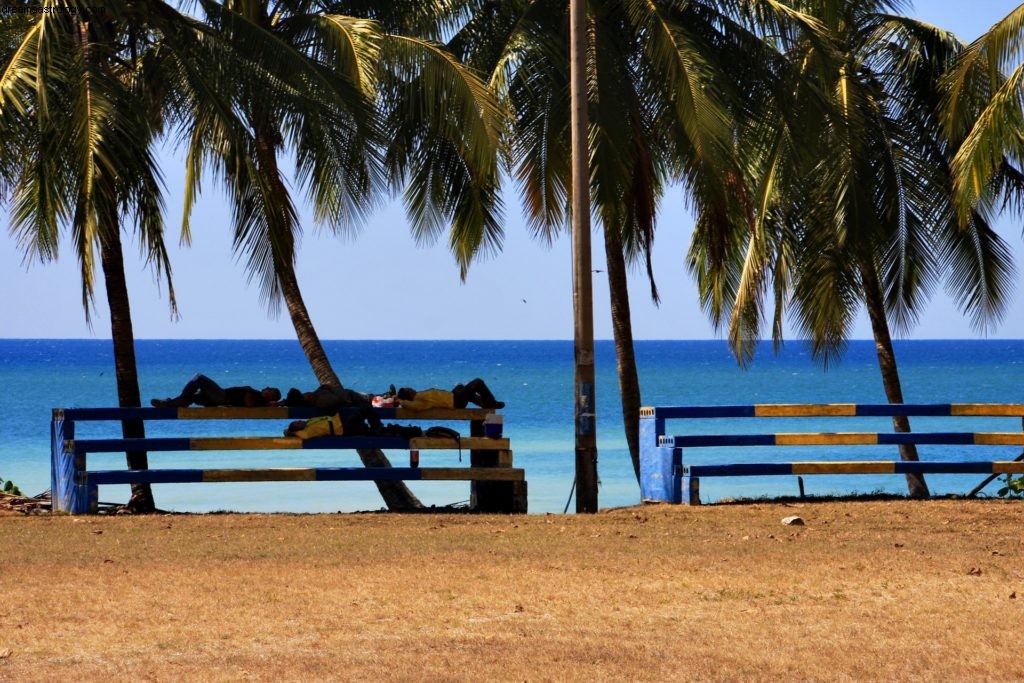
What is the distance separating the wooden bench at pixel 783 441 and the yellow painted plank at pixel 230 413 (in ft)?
13.2

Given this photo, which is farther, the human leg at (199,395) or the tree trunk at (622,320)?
the tree trunk at (622,320)

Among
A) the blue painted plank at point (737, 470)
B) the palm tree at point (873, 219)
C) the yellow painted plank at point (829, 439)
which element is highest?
the palm tree at point (873, 219)

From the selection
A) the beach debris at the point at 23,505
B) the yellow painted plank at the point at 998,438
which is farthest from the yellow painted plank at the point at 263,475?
the yellow painted plank at the point at 998,438

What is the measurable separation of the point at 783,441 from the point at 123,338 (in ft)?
24.5

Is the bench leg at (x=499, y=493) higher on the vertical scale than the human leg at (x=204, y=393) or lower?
lower

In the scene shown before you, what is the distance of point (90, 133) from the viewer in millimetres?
12781

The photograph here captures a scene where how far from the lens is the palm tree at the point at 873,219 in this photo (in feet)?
66.7

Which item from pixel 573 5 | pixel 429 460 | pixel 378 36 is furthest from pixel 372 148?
pixel 429 460

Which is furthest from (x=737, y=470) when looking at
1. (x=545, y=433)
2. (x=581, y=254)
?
(x=545, y=433)

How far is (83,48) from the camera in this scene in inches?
537

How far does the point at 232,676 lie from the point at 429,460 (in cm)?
2737

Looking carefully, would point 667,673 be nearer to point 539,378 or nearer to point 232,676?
point 232,676

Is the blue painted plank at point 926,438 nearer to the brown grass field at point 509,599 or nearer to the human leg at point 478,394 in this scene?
the brown grass field at point 509,599

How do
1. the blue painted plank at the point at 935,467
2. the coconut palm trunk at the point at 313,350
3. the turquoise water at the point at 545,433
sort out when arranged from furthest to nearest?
the turquoise water at the point at 545,433 → the coconut palm trunk at the point at 313,350 → the blue painted plank at the point at 935,467
